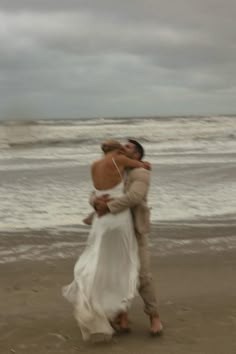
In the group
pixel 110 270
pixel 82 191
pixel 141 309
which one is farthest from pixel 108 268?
pixel 82 191

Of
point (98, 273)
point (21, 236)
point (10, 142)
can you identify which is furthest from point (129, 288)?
point (10, 142)

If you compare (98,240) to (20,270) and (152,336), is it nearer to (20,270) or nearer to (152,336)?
(152,336)

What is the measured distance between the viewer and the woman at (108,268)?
4582 mm

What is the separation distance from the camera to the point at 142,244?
4758 mm

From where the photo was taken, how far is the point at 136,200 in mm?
4605

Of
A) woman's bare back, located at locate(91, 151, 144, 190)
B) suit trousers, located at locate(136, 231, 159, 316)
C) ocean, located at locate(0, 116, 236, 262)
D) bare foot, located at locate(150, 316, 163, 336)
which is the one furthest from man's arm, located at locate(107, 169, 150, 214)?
bare foot, located at locate(150, 316, 163, 336)

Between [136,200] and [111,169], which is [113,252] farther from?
[111,169]

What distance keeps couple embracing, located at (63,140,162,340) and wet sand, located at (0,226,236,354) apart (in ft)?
1.09

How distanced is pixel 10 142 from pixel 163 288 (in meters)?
31.4

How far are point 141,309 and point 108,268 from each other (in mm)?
1134

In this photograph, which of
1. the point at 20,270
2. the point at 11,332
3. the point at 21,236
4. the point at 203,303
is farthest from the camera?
the point at 21,236

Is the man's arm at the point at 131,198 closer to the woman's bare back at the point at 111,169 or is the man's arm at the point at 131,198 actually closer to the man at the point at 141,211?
the man at the point at 141,211

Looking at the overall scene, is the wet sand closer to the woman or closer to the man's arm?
the woman

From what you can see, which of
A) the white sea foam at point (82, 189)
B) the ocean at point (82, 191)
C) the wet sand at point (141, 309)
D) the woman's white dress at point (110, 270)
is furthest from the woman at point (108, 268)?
the white sea foam at point (82, 189)
